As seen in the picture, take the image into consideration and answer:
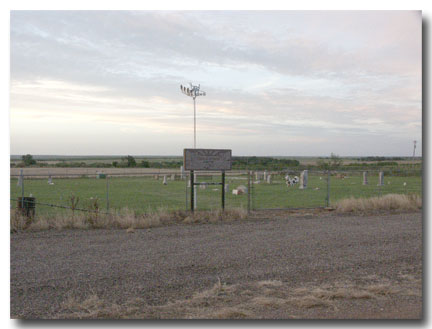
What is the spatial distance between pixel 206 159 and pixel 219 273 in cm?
839

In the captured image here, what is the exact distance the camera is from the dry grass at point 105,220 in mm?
12828

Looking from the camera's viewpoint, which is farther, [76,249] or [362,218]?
[362,218]

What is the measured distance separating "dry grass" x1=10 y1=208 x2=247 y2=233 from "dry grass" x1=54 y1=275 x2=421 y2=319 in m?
6.25

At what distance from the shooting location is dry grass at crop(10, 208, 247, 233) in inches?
505

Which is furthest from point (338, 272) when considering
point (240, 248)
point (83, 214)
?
point (83, 214)

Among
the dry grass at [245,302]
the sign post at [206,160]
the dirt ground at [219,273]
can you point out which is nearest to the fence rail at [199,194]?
the sign post at [206,160]

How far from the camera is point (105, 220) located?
44.5ft

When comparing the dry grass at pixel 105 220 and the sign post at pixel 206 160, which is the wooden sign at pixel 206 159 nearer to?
the sign post at pixel 206 160

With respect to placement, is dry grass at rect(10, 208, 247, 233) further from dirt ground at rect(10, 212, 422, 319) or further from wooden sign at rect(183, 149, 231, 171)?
wooden sign at rect(183, 149, 231, 171)

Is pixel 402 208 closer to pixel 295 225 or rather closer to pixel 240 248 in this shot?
pixel 295 225

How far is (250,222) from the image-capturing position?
1452cm

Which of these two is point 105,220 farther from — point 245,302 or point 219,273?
point 245,302

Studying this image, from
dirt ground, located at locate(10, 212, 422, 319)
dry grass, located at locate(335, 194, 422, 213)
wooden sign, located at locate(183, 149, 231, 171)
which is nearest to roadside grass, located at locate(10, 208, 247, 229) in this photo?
dirt ground, located at locate(10, 212, 422, 319)

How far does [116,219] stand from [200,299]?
7501 millimetres
